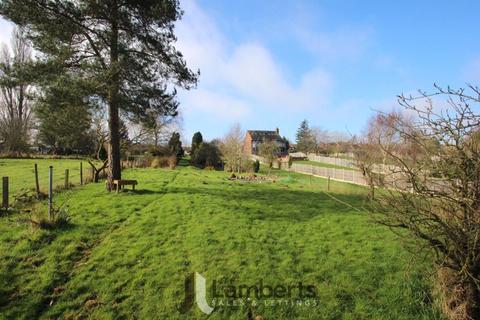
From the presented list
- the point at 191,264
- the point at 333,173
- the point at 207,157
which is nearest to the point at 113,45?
the point at 191,264

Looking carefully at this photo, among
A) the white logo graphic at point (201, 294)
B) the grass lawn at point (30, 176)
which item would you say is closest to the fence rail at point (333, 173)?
the grass lawn at point (30, 176)

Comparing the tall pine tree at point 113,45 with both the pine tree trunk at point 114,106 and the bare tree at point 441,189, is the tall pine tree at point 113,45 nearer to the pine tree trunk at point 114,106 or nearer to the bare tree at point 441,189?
the pine tree trunk at point 114,106

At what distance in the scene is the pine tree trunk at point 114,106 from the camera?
1090 centimetres

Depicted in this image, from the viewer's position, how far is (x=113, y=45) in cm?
1200

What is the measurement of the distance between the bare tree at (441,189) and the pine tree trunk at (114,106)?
9.61 meters

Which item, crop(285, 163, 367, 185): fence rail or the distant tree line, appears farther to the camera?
the distant tree line

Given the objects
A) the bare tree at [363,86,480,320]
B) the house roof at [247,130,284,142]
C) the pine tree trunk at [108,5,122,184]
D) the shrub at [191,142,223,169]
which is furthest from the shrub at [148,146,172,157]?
the house roof at [247,130,284,142]

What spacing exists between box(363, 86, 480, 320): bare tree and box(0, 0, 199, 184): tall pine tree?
384 inches

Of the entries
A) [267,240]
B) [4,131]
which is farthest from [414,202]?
[4,131]

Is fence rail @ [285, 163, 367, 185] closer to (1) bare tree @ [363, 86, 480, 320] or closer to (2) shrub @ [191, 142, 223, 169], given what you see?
(2) shrub @ [191, 142, 223, 169]

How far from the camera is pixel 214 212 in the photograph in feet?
32.7

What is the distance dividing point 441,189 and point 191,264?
15.1ft

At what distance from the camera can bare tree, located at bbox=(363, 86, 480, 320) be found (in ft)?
11.3

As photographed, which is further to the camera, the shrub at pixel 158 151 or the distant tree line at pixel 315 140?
the distant tree line at pixel 315 140
